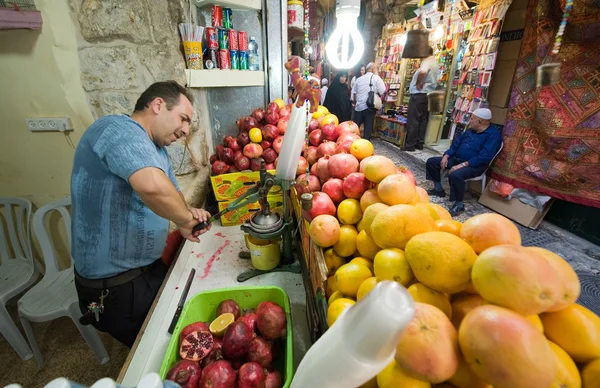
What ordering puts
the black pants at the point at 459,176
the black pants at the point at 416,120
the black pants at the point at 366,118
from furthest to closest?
the black pants at the point at 366,118 → the black pants at the point at 416,120 → the black pants at the point at 459,176

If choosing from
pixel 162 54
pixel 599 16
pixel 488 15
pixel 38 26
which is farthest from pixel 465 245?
pixel 488 15

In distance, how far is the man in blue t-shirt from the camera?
1.21m

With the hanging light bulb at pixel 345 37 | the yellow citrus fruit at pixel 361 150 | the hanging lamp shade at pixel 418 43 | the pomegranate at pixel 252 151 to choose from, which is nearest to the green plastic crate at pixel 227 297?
the yellow citrus fruit at pixel 361 150

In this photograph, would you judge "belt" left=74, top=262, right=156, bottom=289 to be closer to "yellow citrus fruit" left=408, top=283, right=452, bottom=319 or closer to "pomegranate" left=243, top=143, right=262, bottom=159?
"pomegranate" left=243, top=143, right=262, bottom=159

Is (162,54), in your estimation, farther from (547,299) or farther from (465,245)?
(547,299)

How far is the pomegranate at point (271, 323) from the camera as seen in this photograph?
109cm

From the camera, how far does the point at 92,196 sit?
133 centimetres

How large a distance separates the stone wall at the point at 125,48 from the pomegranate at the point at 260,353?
5.93ft

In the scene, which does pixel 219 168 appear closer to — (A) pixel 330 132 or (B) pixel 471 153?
(A) pixel 330 132

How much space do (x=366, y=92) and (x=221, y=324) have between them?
6.97 m

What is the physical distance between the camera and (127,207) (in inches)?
54.8

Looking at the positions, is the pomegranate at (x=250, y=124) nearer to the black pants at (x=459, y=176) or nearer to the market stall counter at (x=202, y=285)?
the market stall counter at (x=202, y=285)

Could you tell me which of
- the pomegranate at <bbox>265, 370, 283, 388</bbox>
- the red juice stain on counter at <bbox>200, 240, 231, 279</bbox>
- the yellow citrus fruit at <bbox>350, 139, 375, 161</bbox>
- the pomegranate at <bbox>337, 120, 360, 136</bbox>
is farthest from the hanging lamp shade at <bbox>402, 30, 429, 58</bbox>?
the pomegranate at <bbox>265, 370, 283, 388</bbox>

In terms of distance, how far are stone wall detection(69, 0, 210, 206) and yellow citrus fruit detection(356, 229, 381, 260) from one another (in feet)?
6.16
